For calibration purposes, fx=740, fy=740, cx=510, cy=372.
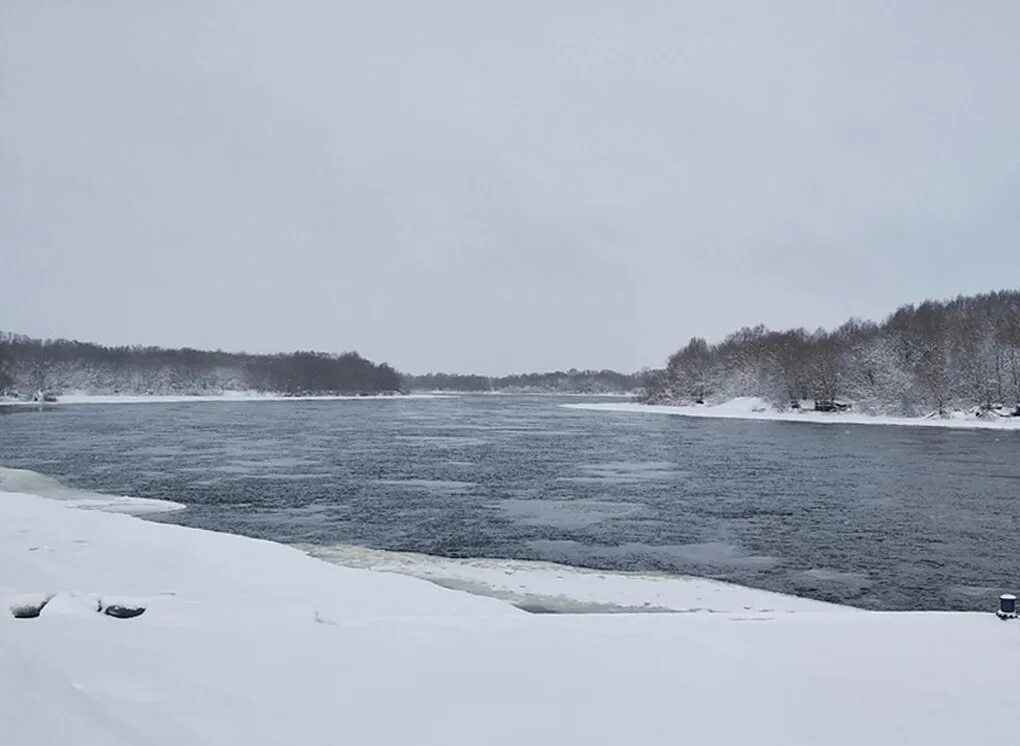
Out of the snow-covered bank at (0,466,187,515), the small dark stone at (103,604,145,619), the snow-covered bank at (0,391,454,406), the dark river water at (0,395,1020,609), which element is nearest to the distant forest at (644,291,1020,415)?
the dark river water at (0,395,1020,609)

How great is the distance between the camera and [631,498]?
1014 inches

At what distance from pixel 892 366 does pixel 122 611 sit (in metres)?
89.9

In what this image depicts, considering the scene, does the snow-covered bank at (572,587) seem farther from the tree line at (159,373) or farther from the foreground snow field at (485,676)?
the tree line at (159,373)

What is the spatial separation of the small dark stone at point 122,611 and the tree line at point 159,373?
5723 inches

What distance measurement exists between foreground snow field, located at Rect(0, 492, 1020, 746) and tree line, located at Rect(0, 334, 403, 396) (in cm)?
14660

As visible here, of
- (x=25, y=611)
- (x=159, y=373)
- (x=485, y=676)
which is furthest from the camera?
(x=159, y=373)

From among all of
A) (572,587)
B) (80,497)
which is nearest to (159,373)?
(80,497)

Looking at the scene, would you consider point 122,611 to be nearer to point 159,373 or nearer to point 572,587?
point 572,587

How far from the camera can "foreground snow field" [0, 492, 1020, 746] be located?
576cm

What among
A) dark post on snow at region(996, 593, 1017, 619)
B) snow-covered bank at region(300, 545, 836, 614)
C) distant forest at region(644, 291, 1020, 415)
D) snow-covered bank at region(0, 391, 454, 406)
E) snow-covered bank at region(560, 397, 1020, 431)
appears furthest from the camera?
snow-covered bank at region(0, 391, 454, 406)

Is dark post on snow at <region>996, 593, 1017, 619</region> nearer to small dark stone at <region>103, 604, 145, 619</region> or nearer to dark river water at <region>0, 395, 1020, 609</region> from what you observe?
dark river water at <region>0, 395, 1020, 609</region>

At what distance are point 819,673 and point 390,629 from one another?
175 inches

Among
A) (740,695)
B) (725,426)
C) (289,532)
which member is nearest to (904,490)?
(289,532)

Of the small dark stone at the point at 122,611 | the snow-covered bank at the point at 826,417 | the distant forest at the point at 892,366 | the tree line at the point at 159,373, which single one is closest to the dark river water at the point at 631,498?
the small dark stone at the point at 122,611
